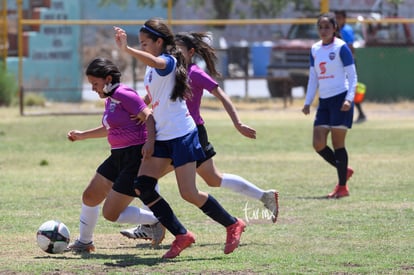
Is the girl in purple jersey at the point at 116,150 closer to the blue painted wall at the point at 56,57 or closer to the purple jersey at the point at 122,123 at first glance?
the purple jersey at the point at 122,123

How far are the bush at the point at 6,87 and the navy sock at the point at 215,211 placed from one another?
1672 centimetres

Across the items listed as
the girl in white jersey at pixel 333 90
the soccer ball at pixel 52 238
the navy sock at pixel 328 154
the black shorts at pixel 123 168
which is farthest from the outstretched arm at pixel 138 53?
the navy sock at pixel 328 154

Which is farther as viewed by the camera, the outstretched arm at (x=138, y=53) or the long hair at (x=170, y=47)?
the long hair at (x=170, y=47)

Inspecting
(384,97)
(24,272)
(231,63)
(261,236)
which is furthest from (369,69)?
(24,272)

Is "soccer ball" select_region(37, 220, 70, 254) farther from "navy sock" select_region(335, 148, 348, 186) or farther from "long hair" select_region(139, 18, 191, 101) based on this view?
"navy sock" select_region(335, 148, 348, 186)

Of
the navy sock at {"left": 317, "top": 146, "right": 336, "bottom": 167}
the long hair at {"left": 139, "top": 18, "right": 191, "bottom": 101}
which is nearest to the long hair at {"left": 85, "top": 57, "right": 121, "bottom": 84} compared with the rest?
the long hair at {"left": 139, "top": 18, "right": 191, "bottom": 101}

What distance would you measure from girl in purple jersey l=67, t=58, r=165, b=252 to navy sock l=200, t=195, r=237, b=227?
1.74 feet

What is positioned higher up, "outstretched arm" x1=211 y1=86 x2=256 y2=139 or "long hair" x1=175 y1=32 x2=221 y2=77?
"long hair" x1=175 y1=32 x2=221 y2=77

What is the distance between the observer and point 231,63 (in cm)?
2717

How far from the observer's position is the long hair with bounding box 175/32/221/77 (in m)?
8.03

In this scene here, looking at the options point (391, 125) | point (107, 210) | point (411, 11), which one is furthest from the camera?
point (411, 11)

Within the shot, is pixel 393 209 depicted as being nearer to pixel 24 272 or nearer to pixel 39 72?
pixel 24 272

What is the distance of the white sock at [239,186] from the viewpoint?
8469 millimetres

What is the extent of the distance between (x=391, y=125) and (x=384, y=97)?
544 centimetres
